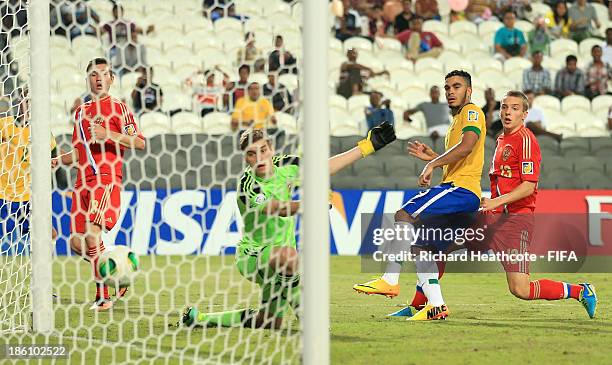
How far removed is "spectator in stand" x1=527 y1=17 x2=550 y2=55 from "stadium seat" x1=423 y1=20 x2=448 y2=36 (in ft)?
4.04

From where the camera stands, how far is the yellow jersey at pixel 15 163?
660cm

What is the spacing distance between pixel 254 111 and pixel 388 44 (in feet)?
33.4

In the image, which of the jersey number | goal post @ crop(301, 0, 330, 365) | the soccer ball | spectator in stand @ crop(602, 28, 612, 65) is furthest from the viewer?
spectator in stand @ crop(602, 28, 612, 65)

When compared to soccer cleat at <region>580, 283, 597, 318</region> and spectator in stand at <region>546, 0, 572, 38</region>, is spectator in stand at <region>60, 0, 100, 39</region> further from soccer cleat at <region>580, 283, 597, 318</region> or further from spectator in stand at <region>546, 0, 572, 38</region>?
spectator in stand at <region>546, 0, 572, 38</region>

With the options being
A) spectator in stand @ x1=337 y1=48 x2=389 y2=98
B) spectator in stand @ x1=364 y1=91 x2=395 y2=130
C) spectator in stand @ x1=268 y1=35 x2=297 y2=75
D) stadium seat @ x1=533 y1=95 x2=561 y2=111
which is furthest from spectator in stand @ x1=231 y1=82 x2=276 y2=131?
stadium seat @ x1=533 y1=95 x2=561 y2=111

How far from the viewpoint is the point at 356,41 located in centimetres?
1536

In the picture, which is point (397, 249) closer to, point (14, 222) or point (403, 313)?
point (403, 313)

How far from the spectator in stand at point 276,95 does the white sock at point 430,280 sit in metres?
1.52

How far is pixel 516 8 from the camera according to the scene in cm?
1603

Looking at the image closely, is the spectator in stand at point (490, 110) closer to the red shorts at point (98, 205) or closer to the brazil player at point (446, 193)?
the brazil player at point (446, 193)

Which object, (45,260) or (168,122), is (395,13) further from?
(45,260)

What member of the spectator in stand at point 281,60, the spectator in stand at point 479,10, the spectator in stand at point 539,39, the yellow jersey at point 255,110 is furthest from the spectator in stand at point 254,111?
the spectator in stand at point 479,10

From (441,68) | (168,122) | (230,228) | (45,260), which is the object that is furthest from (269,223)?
(441,68)

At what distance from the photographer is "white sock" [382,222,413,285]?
682cm
